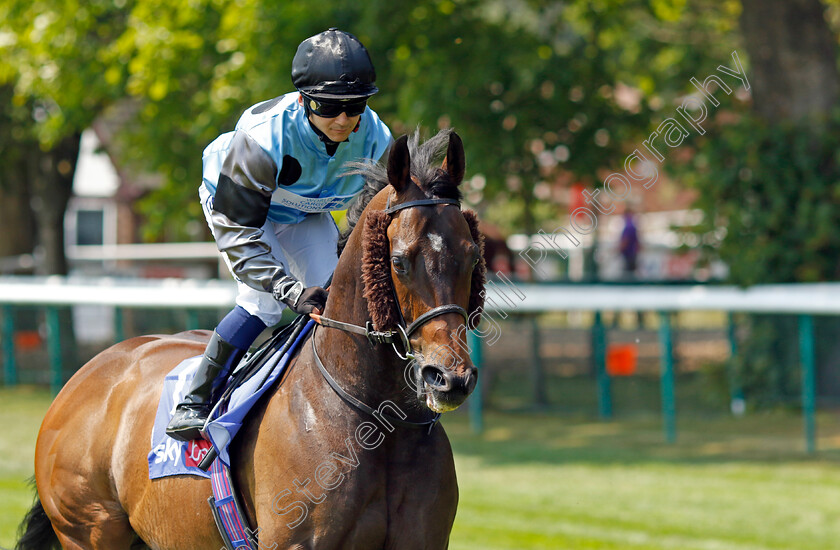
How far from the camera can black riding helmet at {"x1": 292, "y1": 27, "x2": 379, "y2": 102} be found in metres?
3.02

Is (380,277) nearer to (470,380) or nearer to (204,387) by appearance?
(470,380)

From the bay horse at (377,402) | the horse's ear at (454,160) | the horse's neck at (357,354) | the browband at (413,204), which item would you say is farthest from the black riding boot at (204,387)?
the horse's ear at (454,160)

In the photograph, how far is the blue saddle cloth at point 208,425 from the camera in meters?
3.07

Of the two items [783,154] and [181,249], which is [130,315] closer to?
[783,154]

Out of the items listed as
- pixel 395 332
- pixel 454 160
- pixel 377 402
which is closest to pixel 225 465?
pixel 377 402

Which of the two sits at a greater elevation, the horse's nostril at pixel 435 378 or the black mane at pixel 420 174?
the black mane at pixel 420 174

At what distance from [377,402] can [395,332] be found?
0.30 meters

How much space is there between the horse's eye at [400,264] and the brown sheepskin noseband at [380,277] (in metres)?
0.06

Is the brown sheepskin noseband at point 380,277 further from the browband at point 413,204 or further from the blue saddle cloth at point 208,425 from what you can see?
the blue saddle cloth at point 208,425

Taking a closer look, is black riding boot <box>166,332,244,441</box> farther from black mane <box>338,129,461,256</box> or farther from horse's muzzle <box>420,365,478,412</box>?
horse's muzzle <box>420,365,478,412</box>

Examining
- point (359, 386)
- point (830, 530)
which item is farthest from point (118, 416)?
point (830, 530)

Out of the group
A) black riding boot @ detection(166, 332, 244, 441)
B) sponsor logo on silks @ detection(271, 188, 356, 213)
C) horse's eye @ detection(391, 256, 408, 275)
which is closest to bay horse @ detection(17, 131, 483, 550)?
horse's eye @ detection(391, 256, 408, 275)

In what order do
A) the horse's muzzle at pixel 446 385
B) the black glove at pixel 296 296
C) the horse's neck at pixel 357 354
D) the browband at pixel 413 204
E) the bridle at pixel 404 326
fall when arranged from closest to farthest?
the horse's muzzle at pixel 446 385 → the bridle at pixel 404 326 → the browband at pixel 413 204 → the horse's neck at pixel 357 354 → the black glove at pixel 296 296

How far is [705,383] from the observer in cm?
980
